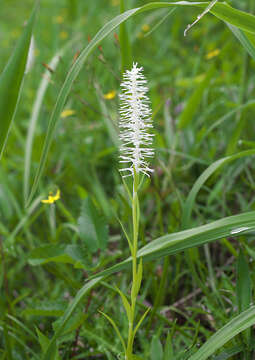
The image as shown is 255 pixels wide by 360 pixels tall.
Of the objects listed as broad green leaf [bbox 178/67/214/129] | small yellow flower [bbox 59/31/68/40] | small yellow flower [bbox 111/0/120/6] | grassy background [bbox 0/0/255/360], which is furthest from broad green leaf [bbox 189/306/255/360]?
small yellow flower [bbox 111/0/120/6]

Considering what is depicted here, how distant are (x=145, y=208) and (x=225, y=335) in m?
0.96

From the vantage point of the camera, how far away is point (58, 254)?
3.48ft

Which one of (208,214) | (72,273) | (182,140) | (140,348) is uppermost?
(182,140)

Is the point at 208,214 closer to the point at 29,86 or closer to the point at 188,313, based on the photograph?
the point at 188,313

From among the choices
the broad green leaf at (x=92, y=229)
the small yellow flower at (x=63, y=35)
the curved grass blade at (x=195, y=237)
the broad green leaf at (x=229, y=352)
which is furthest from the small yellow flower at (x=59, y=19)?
the broad green leaf at (x=229, y=352)

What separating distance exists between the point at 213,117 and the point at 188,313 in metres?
1.06

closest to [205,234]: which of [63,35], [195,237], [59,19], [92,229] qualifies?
[195,237]

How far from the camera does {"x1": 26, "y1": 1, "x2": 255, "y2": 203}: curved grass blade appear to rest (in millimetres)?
750

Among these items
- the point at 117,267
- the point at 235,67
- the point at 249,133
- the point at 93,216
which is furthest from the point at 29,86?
the point at 117,267

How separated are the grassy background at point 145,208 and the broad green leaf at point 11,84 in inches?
10.9

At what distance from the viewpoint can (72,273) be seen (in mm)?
1419

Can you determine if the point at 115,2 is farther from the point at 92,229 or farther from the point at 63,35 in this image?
the point at 92,229

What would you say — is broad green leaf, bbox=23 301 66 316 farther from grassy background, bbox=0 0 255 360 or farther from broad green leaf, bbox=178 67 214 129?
broad green leaf, bbox=178 67 214 129

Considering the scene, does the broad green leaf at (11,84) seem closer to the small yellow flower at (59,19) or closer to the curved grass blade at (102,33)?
the curved grass blade at (102,33)
